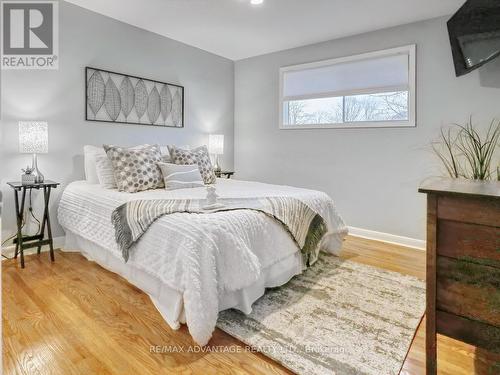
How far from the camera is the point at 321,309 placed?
7.02 feet

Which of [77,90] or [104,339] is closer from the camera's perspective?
[104,339]

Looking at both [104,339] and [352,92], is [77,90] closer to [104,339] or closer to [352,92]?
[104,339]

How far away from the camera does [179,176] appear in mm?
3059

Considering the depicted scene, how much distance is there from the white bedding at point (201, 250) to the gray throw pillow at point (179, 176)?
0.29 m

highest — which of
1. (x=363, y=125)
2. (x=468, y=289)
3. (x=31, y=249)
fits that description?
(x=363, y=125)

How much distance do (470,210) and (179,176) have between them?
2.38m

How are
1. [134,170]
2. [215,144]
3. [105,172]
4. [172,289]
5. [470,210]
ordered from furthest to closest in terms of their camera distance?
1. [215,144]
2. [105,172]
3. [134,170]
4. [172,289]
5. [470,210]

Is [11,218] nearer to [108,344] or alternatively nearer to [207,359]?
[108,344]

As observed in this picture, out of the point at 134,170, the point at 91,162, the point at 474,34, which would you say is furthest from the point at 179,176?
the point at 474,34

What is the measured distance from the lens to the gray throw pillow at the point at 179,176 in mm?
3012

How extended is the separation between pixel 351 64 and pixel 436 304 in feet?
11.0

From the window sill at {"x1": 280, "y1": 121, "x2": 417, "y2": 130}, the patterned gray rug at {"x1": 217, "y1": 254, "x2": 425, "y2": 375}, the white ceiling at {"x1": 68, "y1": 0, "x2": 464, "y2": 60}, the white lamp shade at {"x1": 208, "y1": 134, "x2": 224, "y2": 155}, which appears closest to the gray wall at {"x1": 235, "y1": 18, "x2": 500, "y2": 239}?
the window sill at {"x1": 280, "y1": 121, "x2": 417, "y2": 130}

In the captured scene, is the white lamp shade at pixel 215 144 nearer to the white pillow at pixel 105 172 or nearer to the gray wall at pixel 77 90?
the gray wall at pixel 77 90

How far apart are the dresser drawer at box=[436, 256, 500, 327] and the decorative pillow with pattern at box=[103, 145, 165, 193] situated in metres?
2.39
